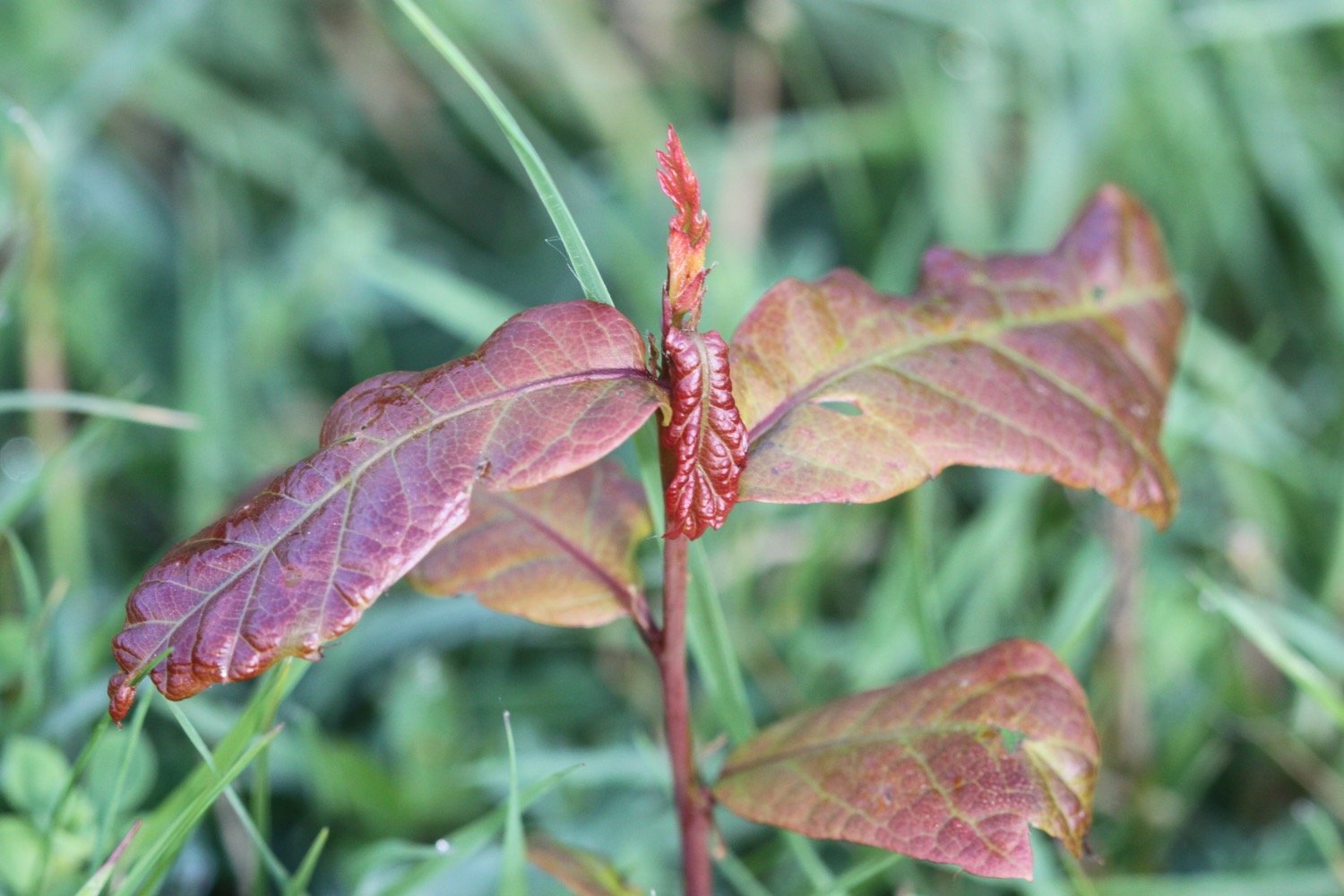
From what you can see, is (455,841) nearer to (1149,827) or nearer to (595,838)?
(595,838)

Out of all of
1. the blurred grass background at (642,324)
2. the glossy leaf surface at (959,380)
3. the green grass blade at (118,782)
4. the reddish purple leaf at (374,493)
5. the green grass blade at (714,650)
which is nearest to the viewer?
the reddish purple leaf at (374,493)

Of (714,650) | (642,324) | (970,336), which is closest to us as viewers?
(970,336)

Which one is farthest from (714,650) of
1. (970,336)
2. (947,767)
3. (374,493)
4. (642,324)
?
(642,324)

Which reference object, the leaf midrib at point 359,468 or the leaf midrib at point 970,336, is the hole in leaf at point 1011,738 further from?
the leaf midrib at point 359,468

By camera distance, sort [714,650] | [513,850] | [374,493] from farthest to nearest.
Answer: [714,650], [513,850], [374,493]

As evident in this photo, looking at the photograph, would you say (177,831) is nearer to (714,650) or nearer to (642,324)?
(714,650)

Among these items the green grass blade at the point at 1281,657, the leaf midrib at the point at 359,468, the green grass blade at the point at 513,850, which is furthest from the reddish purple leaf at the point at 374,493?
the green grass blade at the point at 1281,657

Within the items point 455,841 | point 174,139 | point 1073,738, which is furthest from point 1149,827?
point 174,139
